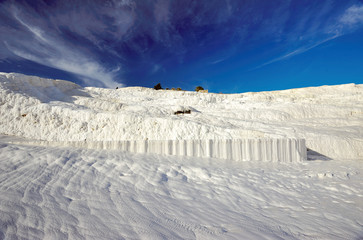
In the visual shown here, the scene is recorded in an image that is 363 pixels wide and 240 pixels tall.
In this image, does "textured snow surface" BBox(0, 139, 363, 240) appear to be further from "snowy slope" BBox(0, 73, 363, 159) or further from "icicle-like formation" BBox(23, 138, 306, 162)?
"snowy slope" BBox(0, 73, 363, 159)

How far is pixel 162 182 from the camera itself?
11.0ft

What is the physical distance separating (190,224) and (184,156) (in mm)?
3510

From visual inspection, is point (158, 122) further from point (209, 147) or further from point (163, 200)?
point (163, 200)

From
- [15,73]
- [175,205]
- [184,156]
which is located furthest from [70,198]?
[15,73]

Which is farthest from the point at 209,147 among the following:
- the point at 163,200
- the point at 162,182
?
the point at 163,200

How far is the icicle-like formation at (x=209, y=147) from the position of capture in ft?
18.5

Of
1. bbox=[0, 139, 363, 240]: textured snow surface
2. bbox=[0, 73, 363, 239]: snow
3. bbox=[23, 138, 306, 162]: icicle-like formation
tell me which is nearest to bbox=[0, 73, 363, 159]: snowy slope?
bbox=[0, 73, 363, 239]: snow

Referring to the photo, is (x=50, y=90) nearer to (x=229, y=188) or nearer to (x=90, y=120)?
(x=90, y=120)

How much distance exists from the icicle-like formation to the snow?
0.15 feet

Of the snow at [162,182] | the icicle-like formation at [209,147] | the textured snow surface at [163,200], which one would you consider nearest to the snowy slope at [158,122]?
the snow at [162,182]

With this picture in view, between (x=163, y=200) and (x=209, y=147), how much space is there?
131 inches

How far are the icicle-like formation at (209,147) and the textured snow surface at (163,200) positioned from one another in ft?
3.36

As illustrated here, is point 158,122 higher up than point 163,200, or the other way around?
point 158,122

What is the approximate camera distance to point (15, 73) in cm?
1017
